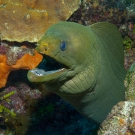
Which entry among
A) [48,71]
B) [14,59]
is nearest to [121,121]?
[48,71]

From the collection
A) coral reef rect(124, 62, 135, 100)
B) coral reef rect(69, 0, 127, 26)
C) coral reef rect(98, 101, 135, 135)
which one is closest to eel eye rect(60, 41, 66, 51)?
coral reef rect(98, 101, 135, 135)

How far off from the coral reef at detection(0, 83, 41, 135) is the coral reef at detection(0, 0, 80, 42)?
1.00m

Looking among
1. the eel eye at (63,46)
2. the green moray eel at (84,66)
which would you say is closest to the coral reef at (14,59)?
the green moray eel at (84,66)

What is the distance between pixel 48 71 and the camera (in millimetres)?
2484

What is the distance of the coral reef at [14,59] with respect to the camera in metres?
4.24

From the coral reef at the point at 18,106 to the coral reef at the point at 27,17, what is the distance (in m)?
1.00

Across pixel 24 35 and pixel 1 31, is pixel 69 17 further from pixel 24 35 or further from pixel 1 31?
pixel 1 31

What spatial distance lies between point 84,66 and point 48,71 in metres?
0.51

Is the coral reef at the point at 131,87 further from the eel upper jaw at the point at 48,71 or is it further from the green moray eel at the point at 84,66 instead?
the eel upper jaw at the point at 48,71

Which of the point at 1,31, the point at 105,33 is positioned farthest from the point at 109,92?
the point at 1,31

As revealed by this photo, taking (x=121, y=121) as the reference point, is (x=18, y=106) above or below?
below

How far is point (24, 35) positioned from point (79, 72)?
1941mm

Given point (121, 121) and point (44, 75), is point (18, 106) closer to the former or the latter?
point (44, 75)

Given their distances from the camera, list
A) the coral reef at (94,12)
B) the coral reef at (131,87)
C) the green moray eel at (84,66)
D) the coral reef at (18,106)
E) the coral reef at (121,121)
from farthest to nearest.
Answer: the coral reef at (94,12), the coral reef at (18,106), the coral reef at (131,87), the green moray eel at (84,66), the coral reef at (121,121)
